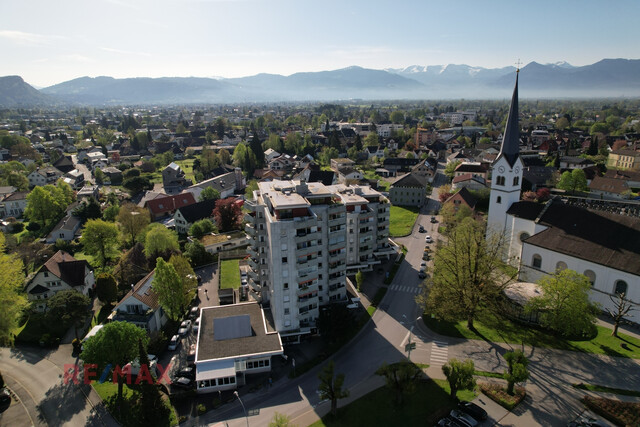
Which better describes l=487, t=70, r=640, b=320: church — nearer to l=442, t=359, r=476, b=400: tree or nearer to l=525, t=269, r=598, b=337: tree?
l=525, t=269, r=598, b=337: tree

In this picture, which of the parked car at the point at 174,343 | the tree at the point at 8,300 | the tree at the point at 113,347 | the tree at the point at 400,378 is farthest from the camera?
the parked car at the point at 174,343

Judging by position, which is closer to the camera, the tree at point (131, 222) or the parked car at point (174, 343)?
the parked car at point (174, 343)

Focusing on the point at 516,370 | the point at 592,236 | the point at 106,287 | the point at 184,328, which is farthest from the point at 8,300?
the point at 592,236

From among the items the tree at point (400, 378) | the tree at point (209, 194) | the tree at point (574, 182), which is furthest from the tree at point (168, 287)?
the tree at point (574, 182)

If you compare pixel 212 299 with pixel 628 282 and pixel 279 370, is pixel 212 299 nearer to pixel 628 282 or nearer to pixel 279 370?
pixel 279 370

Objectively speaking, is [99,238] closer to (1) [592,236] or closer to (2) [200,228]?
(2) [200,228]

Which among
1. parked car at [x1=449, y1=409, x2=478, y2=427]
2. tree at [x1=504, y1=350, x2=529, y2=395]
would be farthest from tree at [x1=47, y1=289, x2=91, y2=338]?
tree at [x1=504, y1=350, x2=529, y2=395]

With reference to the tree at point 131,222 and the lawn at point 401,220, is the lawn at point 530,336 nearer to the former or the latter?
the lawn at point 401,220
